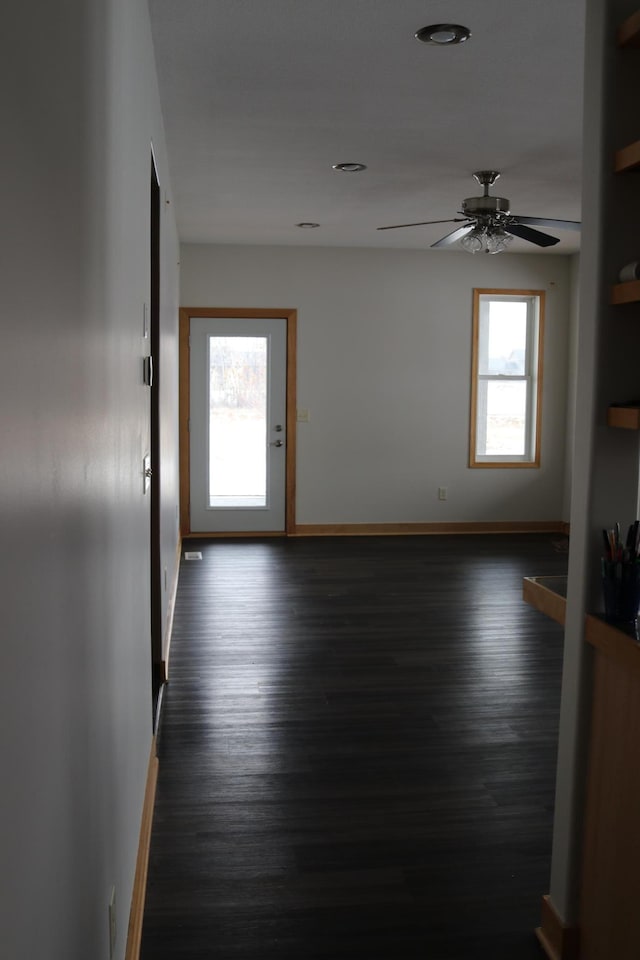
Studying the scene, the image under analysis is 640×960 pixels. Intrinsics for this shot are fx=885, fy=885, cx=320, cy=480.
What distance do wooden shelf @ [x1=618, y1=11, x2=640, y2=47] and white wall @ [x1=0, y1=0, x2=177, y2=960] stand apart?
1129 millimetres

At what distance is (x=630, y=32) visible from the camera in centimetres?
197

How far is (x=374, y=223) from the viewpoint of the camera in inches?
273

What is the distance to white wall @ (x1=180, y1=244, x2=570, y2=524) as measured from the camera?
813 cm

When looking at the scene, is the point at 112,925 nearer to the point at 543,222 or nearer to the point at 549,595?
the point at 549,595

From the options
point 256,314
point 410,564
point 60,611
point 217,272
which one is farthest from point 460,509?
point 60,611

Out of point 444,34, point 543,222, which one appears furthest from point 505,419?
point 444,34

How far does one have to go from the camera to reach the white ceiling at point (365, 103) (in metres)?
3.07

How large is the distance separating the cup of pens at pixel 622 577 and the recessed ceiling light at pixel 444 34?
1973 millimetres

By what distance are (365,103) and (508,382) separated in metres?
4.98

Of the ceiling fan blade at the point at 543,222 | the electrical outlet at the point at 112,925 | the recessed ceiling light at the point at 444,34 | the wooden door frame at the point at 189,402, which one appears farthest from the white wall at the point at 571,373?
the electrical outlet at the point at 112,925

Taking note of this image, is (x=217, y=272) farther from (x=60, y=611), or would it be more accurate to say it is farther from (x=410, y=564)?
(x=60, y=611)

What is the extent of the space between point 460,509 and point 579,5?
5.93m

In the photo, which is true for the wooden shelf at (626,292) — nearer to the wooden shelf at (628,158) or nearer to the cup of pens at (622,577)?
the wooden shelf at (628,158)

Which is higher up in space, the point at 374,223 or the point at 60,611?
the point at 374,223
